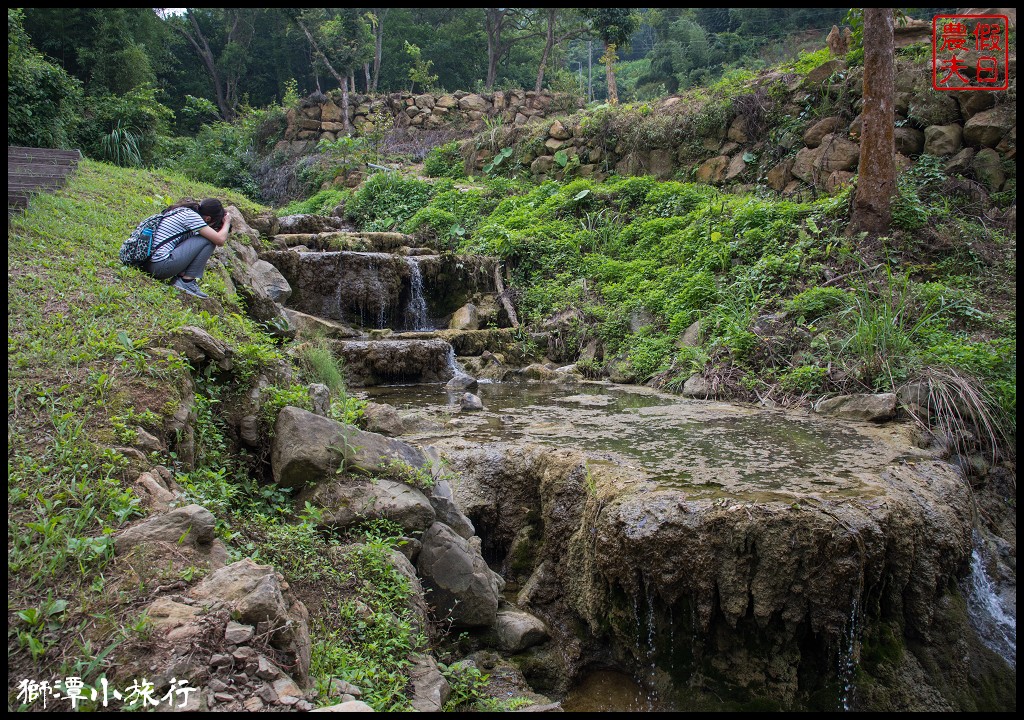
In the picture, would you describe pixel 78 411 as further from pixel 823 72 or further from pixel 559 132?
pixel 559 132

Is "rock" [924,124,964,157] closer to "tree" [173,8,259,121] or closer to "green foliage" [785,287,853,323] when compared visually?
"green foliage" [785,287,853,323]

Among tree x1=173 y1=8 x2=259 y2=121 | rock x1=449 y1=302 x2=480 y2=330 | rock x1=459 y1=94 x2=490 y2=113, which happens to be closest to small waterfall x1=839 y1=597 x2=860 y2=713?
rock x1=449 y1=302 x2=480 y2=330

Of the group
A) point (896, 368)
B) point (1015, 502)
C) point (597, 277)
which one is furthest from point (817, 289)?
point (597, 277)

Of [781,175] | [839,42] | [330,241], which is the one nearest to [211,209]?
[330,241]

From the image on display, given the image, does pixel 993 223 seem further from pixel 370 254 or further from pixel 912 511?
pixel 370 254

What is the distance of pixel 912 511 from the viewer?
355 centimetres

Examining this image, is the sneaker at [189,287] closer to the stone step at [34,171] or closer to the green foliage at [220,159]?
the stone step at [34,171]

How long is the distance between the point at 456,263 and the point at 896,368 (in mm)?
6763

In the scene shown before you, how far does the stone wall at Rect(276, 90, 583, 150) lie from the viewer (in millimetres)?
19812

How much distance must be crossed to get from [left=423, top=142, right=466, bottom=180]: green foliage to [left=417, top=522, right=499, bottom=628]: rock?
13.4 m

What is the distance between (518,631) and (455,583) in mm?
479

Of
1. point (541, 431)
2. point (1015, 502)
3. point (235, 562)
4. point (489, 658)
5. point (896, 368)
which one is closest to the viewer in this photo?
point (235, 562)

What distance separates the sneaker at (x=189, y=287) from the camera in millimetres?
5484

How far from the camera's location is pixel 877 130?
24.1 ft
